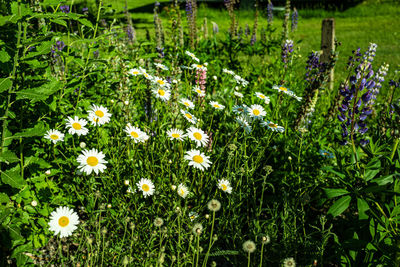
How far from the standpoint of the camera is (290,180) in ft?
8.04

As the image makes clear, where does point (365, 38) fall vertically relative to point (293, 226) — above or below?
above

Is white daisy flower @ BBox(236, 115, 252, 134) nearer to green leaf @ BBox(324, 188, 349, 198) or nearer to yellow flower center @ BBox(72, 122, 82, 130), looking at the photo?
green leaf @ BBox(324, 188, 349, 198)

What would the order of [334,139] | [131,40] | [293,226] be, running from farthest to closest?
[131,40]
[334,139]
[293,226]

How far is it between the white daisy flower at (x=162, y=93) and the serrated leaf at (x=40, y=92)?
603 mm

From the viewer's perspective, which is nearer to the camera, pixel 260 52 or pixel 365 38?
pixel 260 52

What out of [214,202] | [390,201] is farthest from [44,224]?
[390,201]

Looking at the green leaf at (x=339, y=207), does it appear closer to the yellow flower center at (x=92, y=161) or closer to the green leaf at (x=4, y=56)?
the yellow flower center at (x=92, y=161)

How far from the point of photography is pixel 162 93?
2.14 meters

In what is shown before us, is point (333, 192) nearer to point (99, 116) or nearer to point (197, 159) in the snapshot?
point (197, 159)

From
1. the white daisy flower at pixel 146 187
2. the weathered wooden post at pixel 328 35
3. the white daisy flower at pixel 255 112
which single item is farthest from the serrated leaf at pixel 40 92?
the weathered wooden post at pixel 328 35

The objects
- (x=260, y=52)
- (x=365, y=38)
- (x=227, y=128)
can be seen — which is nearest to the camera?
(x=227, y=128)

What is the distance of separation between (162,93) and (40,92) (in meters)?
0.78

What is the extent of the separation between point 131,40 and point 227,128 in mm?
2798

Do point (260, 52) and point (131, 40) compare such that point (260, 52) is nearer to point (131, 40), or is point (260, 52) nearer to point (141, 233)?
point (131, 40)
